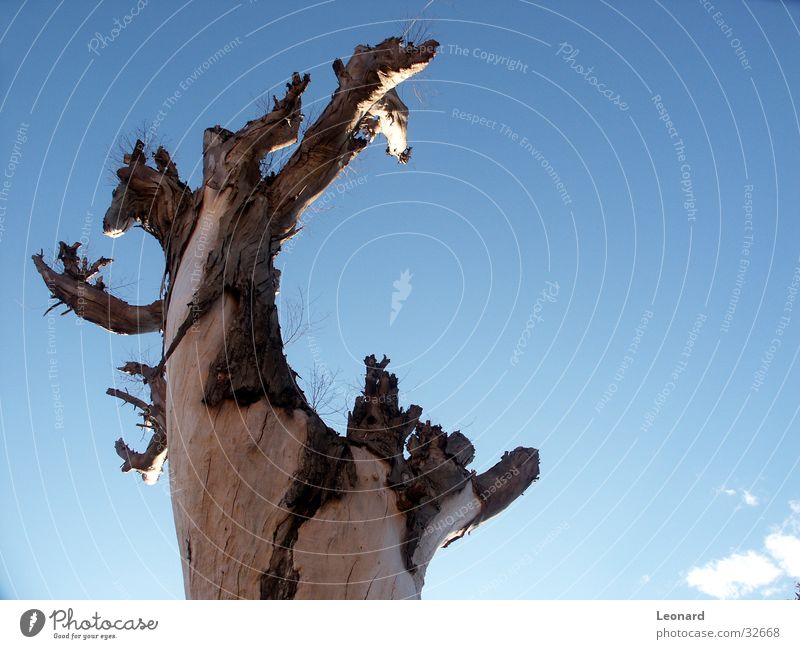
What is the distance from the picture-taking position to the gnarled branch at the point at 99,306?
649 cm

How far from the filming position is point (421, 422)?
20.9ft

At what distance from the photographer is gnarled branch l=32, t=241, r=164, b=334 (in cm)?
649

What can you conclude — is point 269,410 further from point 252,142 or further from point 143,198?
point 143,198

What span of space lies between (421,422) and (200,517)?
7.09 feet

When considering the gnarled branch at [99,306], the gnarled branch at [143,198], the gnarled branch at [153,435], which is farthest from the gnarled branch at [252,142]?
the gnarled branch at [153,435]
